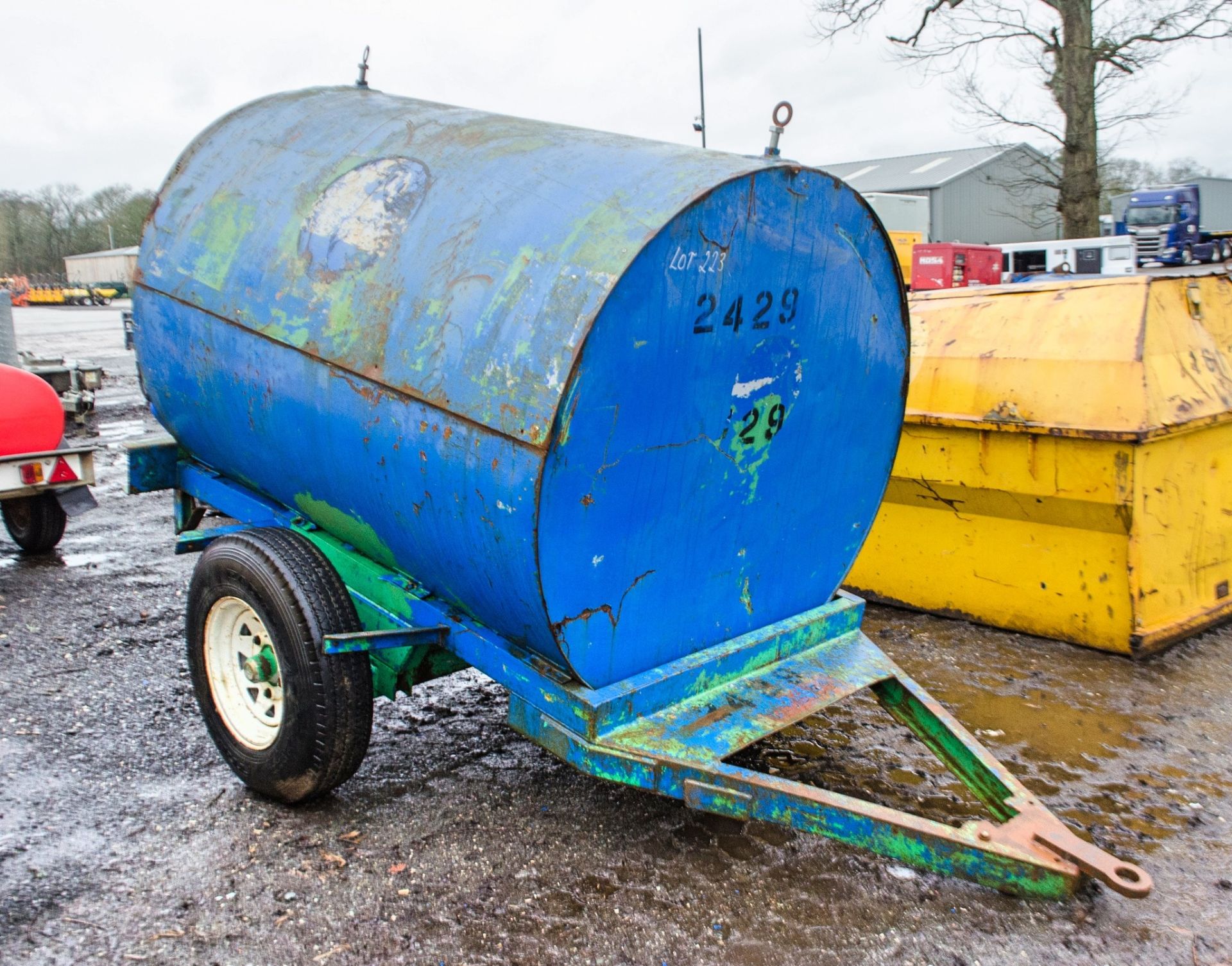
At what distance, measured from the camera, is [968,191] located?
136 feet

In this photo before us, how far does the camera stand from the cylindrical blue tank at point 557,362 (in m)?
2.59

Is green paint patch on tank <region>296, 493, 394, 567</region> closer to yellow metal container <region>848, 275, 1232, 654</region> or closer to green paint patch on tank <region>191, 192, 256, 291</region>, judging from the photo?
green paint patch on tank <region>191, 192, 256, 291</region>

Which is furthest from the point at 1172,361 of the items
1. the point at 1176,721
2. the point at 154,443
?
the point at 154,443

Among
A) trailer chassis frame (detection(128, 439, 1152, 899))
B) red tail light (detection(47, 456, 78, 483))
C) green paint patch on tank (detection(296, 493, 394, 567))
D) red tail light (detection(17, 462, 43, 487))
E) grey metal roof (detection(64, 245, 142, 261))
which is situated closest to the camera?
trailer chassis frame (detection(128, 439, 1152, 899))

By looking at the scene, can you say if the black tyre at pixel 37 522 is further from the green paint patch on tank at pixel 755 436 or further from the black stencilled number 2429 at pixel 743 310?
the black stencilled number 2429 at pixel 743 310

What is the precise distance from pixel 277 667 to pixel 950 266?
2199 cm

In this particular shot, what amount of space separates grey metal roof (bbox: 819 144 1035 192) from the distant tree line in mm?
53651

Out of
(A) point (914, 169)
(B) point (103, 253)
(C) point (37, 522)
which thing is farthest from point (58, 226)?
(C) point (37, 522)

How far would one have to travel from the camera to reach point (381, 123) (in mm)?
3637

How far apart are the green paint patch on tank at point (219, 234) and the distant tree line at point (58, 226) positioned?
7813 cm

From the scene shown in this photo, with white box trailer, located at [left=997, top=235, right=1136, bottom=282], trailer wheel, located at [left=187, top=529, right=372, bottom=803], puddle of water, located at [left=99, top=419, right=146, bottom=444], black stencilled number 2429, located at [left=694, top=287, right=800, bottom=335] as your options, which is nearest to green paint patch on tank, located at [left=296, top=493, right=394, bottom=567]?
trailer wheel, located at [left=187, top=529, right=372, bottom=803]

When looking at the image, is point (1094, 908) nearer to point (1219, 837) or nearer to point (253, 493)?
point (1219, 837)

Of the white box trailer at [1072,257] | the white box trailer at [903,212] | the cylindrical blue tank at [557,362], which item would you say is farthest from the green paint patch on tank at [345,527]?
the white box trailer at [903,212]

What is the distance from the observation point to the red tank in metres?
5.89
